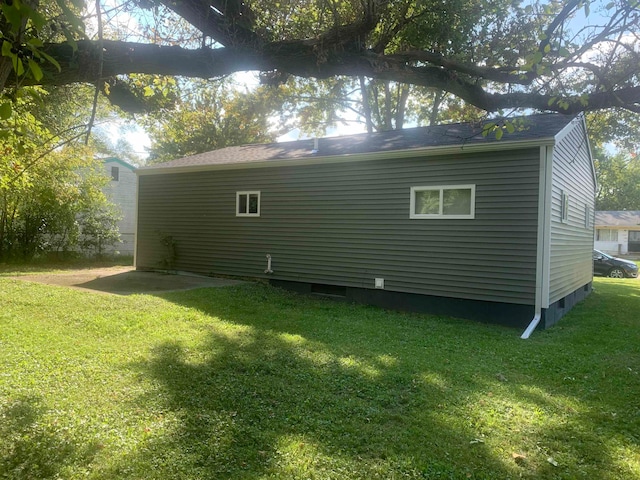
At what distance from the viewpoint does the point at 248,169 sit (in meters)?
11.0

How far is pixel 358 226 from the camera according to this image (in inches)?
372

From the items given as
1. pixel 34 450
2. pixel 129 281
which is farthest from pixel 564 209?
pixel 129 281

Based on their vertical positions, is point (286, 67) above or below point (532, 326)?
above

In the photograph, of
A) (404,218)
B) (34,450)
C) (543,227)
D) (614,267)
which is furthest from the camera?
(614,267)

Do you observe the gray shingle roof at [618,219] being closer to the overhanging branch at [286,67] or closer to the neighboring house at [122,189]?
the overhanging branch at [286,67]

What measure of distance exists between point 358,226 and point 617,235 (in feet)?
106

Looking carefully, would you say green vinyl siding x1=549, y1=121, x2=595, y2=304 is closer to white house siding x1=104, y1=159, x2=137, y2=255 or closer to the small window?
the small window

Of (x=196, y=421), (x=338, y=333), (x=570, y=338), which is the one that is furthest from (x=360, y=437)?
(x=570, y=338)

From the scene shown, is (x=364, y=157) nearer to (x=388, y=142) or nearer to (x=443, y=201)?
(x=388, y=142)

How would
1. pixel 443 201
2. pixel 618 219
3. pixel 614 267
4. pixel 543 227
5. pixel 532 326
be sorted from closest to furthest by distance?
pixel 532 326 → pixel 543 227 → pixel 443 201 → pixel 614 267 → pixel 618 219

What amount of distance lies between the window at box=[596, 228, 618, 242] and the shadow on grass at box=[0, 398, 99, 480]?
127 ft

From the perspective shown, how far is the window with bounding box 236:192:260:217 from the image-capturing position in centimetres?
1090

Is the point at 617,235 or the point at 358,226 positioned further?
the point at 617,235

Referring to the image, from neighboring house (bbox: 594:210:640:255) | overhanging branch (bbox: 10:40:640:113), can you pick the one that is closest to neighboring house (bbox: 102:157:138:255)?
overhanging branch (bbox: 10:40:640:113)
